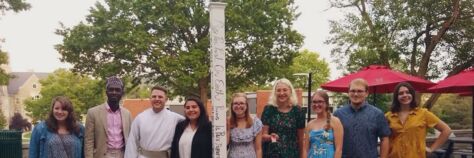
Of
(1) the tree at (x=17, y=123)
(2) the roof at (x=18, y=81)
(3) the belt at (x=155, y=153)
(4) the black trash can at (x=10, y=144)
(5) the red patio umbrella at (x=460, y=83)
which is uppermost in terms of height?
(2) the roof at (x=18, y=81)

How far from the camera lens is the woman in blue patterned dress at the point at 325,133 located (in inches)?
204

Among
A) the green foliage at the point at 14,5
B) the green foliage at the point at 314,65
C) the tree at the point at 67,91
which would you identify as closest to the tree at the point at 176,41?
the green foliage at the point at 14,5

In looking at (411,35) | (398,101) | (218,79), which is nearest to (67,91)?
(411,35)

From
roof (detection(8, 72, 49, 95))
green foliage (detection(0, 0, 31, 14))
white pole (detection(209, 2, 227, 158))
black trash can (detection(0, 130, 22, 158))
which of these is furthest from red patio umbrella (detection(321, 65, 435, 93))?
roof (detection(8, 72, 49, 95))

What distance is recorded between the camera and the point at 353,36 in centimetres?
1941

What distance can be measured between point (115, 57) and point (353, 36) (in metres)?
15.1

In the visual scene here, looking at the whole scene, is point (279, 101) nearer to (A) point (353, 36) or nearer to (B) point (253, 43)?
(A) point (353, 36)

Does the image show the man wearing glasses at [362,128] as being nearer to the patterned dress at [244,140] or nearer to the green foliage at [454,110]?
the patterned dress at [244,140]

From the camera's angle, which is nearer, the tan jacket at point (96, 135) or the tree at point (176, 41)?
the tan jacket at point (96, 135)

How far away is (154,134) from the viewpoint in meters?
5.50

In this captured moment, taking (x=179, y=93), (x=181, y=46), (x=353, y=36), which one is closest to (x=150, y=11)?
(x=181, y=46)

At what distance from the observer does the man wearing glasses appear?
528 cm

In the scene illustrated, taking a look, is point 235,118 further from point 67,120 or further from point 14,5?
point 14,5

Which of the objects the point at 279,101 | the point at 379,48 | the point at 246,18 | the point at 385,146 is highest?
the point at 246,18
